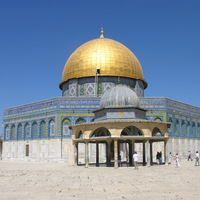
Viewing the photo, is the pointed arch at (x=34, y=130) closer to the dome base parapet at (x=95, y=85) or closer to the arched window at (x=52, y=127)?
the arched window at (x=52, y=127)

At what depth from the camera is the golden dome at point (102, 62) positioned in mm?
33719

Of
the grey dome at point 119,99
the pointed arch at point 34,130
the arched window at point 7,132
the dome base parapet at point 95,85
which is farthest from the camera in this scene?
the arched window at point 7,132

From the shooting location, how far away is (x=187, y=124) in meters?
34.6

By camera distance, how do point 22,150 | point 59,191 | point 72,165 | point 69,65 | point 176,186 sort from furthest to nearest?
point 69,65, point 22,150, point 72,165, point 176,186, point 59,191

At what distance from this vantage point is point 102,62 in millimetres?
33906

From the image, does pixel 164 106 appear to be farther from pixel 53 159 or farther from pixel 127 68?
pixel 53 159

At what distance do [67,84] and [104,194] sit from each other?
91.8 feet

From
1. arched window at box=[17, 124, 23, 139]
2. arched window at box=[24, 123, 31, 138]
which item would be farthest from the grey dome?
arched window at box=[17, 124, 23, 139]

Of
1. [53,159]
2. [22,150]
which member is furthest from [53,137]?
[22,150]

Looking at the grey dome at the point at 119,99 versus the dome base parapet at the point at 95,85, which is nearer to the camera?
the grey dome at the point at 119,99

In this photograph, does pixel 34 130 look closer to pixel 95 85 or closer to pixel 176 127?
pixel 95 85

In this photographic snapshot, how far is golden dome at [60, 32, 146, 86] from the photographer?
111 feet

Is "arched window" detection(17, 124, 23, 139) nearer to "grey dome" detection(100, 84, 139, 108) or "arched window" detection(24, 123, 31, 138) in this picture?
"arched window" detection(24, 123, 31, 138)

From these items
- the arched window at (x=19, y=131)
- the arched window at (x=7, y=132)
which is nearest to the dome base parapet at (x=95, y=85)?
the arched window at (x=19, y=131)
